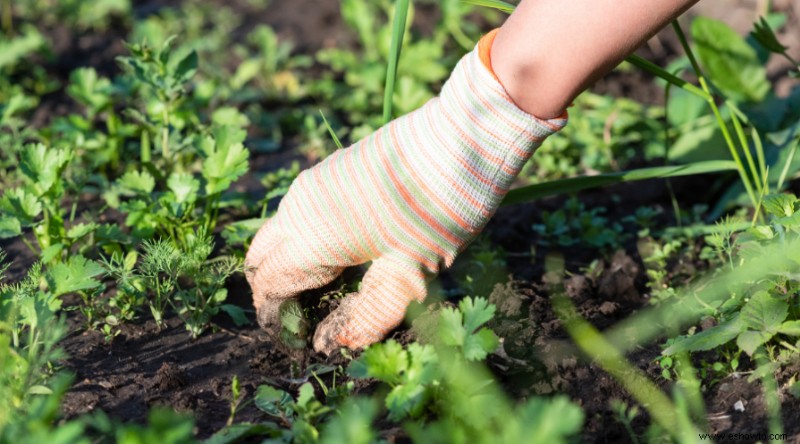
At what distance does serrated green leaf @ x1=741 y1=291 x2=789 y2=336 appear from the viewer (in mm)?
1676

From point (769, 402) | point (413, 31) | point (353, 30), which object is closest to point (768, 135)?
point (769, 402)

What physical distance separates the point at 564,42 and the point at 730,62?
4.03ft

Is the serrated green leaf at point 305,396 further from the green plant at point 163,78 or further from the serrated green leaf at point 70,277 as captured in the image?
the green plant at point 163,78

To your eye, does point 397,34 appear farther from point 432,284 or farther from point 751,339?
point 751,339

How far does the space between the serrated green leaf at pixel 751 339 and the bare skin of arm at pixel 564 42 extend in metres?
0.55

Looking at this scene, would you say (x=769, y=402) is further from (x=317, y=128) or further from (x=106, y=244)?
(x=317, y=128)

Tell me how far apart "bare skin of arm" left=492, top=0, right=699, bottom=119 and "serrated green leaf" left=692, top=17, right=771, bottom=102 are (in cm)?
103

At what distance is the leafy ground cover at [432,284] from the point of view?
1622mm

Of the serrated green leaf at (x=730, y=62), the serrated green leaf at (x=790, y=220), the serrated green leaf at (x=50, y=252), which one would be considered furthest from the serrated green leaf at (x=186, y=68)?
the serrated green leaf at (x=790, y=220)

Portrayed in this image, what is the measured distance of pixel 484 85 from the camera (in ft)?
5.74

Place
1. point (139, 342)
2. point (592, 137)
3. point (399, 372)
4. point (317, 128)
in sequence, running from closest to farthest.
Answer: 1. point (399, 372)
2. point (139, 342)
3. point (592, 137)
4. point (317, 128)

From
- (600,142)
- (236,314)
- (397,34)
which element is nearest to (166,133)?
(236,314)

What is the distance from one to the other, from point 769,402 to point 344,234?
866 millimetres

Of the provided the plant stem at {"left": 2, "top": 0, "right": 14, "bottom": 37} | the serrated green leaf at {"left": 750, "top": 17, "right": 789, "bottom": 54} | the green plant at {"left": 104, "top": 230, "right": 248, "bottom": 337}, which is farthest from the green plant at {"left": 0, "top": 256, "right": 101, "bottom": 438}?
the plant stem at {"left": 2, "top": 0, "right": 14, "bottom": 37}
